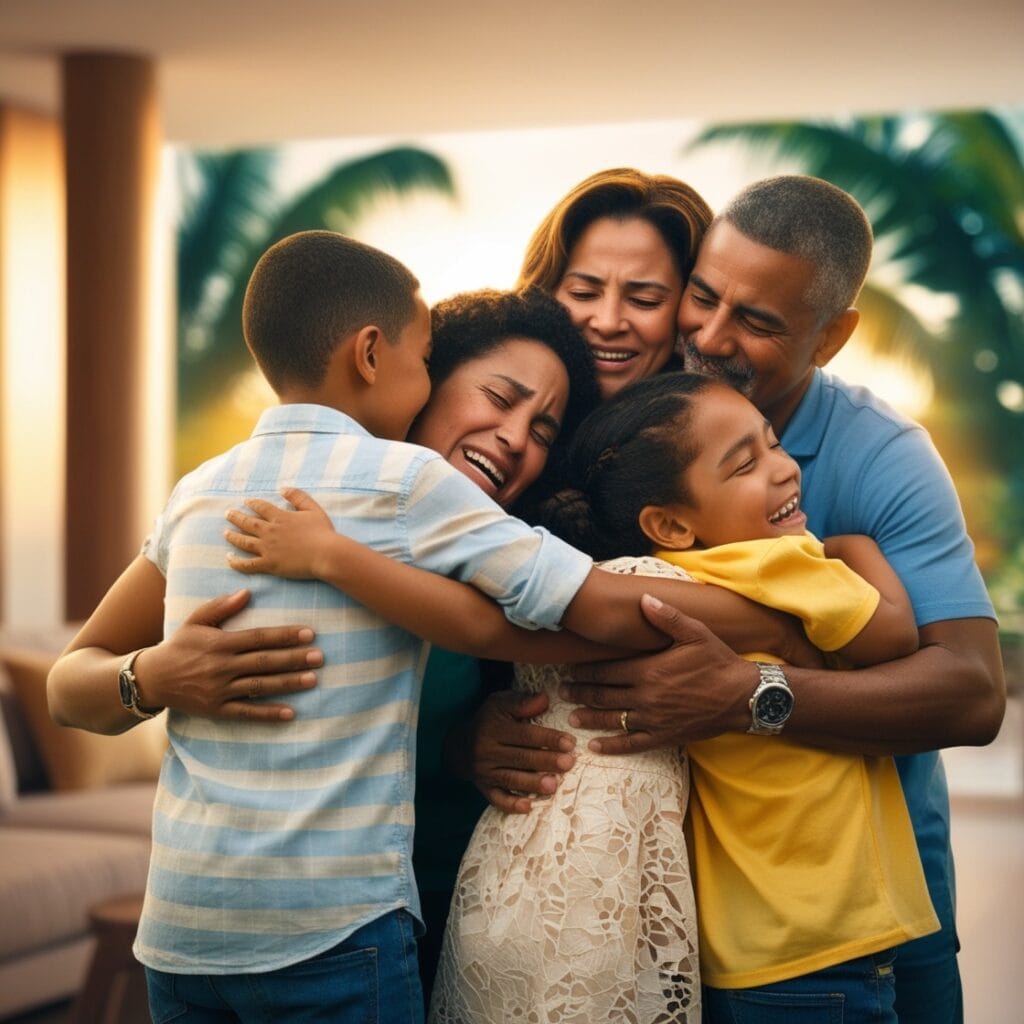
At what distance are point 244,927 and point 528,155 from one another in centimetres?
1001

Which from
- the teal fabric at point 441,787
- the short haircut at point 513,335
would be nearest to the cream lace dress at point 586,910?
the teal fabric at point 441,787

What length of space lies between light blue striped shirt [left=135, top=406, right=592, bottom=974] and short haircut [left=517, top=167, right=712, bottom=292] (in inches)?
26.1

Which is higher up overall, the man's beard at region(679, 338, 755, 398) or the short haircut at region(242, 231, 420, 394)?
the short haircut at region(242, 231, 420, 394)

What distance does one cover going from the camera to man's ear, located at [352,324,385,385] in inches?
71.4

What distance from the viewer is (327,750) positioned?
1.68 meters

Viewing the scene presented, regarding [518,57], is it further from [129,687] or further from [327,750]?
[327,750]

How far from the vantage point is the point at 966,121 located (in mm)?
9859

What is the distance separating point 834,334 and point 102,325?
628 cm

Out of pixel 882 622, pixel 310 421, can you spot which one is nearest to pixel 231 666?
pixel 310 421

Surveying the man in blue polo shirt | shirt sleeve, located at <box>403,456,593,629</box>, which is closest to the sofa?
the man in blue polo shirt

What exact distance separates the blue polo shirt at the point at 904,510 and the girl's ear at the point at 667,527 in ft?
0.81

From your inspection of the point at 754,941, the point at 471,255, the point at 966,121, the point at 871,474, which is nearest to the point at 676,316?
the point at 871,474

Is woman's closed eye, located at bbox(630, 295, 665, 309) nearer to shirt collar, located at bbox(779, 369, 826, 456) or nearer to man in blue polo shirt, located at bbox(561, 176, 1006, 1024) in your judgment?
man in blue polo shirt, located at bbox(561, 176, 1006, 1024)

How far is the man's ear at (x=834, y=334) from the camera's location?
7.02ft
